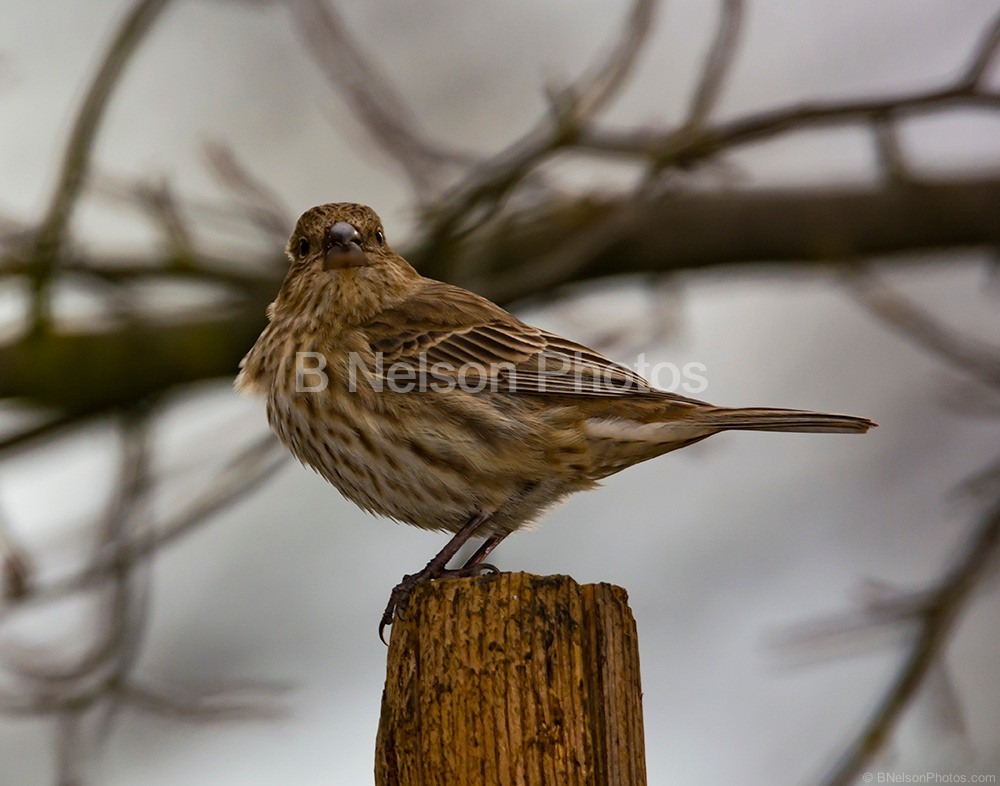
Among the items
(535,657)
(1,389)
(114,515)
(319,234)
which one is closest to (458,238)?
(319,234)

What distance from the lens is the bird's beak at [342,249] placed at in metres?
6.03

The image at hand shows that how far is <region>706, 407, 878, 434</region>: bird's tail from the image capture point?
5212 mm

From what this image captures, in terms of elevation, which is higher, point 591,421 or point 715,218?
point 715,218

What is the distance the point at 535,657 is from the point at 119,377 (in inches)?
170

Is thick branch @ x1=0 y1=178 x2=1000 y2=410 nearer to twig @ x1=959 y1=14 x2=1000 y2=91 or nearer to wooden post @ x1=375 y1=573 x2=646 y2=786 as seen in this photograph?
twig @ x1=959 y1=14 x2=1000 y2=91

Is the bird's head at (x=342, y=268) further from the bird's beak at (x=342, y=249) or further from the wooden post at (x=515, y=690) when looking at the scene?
the wooden post at (x=515, y=690)

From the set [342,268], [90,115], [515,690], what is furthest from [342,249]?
[515,690]

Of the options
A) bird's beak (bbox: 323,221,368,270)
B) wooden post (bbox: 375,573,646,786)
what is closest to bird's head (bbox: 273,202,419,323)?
bird's beak (bbox: 323,221,368,270)

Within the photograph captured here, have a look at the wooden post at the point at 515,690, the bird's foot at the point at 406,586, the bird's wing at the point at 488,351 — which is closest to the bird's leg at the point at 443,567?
the bird's foot at the point at 406,586

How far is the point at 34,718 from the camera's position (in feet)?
21.0

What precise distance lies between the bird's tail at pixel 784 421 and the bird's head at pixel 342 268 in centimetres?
151

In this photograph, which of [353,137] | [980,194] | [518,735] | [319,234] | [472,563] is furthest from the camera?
[980,194]

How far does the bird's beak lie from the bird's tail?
1620 millimetres

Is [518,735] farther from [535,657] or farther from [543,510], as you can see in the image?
[543,510]
